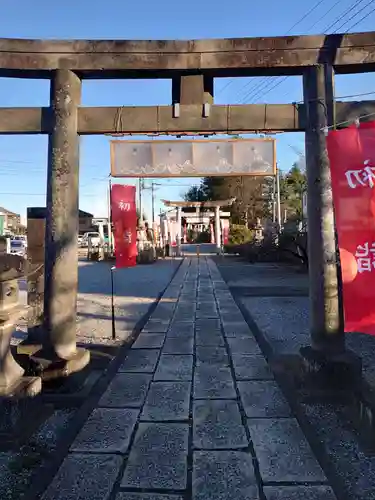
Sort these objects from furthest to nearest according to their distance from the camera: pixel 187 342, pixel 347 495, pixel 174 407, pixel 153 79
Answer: pixel 187 342
pixel 153 79
pixel 174 407
pixel 347 495

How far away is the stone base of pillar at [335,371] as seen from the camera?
3.66 m

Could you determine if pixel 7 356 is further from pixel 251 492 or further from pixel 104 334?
pixel 104 334

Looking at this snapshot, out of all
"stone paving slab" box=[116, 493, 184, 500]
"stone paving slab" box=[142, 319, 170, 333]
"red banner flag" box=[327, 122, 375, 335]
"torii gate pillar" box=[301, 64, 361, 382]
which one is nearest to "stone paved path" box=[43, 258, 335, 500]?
"stone paving slab" box=[116, 493, 184, 500]

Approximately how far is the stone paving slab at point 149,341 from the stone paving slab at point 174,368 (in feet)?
1.67

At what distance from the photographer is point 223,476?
249 cm

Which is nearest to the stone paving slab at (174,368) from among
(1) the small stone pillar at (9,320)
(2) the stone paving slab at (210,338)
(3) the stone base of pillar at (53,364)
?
(2) the stone paving slab at (210,338)

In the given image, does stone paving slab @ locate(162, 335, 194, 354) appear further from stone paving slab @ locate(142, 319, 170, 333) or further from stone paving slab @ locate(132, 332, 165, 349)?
stone paving slab @ locate(142, 319, 170, 333)

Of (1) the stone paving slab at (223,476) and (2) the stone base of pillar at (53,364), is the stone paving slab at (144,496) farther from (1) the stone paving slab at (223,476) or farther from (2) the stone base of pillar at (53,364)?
(2) the stone base of pillar at (53,364)

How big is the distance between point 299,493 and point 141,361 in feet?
9.15

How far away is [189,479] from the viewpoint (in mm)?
2477

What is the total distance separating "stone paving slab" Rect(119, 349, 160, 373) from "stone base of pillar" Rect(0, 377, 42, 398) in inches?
48.9

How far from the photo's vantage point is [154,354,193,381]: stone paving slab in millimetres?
4285

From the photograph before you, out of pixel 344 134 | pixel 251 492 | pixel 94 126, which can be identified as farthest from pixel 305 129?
pixel 251 492

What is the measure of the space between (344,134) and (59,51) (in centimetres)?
295
